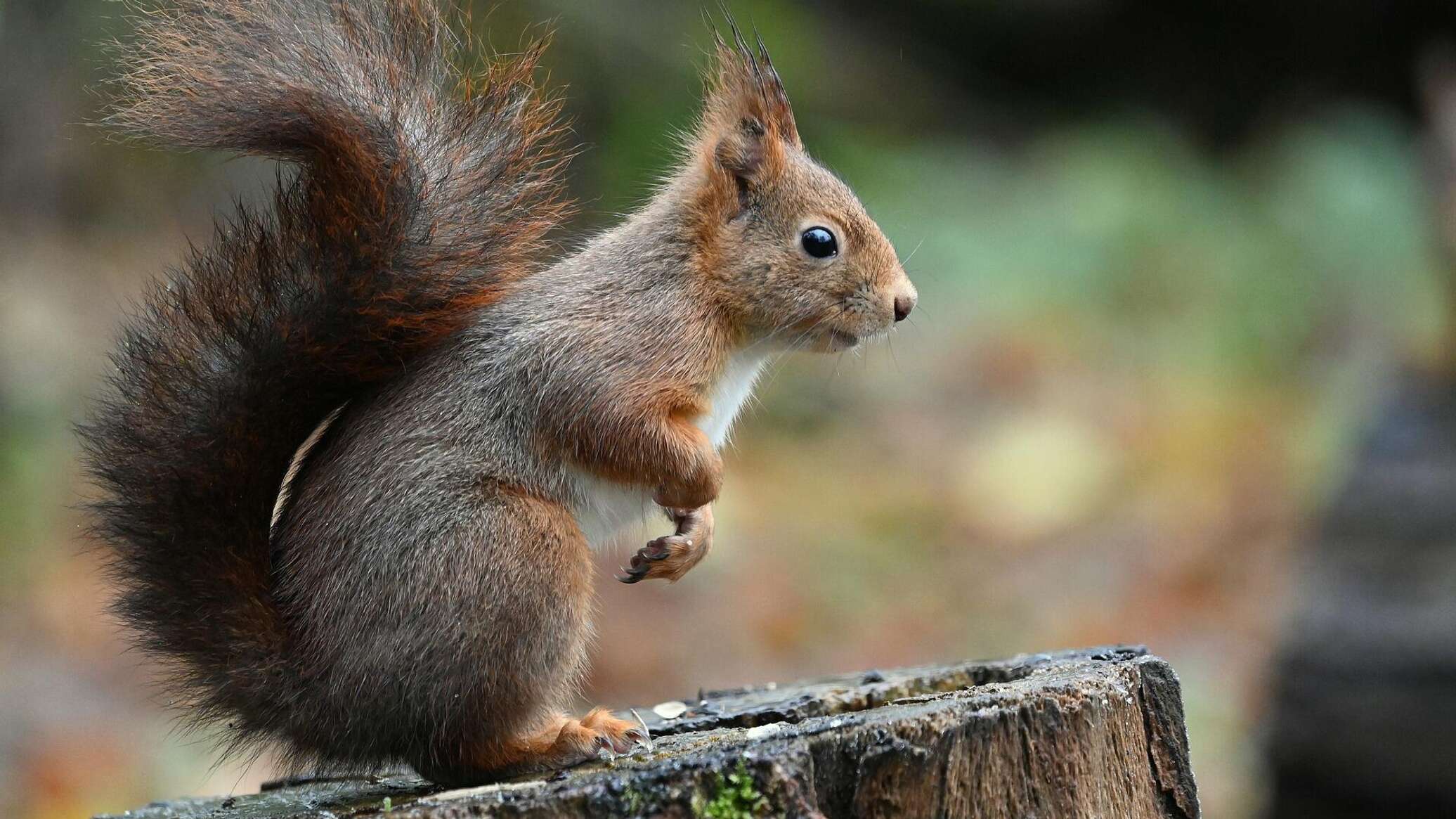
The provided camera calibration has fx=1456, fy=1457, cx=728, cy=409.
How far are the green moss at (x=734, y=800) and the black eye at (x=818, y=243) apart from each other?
39.1 inches

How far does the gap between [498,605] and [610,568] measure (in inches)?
159

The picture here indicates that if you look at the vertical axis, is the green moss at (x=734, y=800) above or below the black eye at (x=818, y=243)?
below

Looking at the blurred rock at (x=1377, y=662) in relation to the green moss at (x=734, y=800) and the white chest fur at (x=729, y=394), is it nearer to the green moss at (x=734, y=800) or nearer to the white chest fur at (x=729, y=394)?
the white chest fur at (x=729, y=394)

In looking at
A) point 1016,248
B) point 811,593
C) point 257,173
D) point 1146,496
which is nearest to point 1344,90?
point 1016,248

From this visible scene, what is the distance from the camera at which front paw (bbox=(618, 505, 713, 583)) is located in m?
2.19

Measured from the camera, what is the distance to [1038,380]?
22.9 ft

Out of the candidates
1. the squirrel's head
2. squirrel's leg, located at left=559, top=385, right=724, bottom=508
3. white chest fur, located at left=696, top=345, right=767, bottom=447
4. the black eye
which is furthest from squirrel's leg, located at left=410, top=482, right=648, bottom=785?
the black eye

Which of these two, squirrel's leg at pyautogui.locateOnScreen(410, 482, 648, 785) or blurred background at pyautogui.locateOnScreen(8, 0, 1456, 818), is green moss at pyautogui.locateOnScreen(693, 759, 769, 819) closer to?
squirrel's leg at pyautogui.locateOnScreen(410, 482, 648, 785)

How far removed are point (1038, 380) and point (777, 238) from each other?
4776 millimetres

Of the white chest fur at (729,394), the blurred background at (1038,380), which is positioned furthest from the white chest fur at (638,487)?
the blurred background at (1038,380)

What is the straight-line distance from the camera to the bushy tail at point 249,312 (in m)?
1.92

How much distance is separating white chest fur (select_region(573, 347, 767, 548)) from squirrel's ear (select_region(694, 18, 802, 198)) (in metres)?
0.30

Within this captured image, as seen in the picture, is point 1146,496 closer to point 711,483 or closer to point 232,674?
point 711,483

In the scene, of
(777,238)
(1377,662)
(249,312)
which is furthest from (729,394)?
(1377,662)
